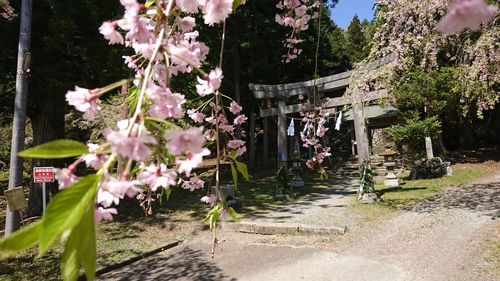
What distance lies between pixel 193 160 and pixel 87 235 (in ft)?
0.68

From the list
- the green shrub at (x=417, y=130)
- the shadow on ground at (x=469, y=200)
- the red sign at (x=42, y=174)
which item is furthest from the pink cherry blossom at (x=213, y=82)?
the green shrub at (x=417, y=130)

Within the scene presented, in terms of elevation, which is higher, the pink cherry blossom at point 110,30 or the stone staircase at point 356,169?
the pink cherry blossom at point 110,30

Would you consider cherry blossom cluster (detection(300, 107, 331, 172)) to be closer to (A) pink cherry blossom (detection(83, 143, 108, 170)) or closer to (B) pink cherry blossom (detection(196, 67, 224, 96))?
(B) pink cherry blossom (detection(196, 67, 224, 96))

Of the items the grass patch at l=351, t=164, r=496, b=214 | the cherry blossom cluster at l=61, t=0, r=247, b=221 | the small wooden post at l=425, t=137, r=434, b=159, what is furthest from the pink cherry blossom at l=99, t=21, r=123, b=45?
the small wooden post at l=425, t=137, r=434, b=159

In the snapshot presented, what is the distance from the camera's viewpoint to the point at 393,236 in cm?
566

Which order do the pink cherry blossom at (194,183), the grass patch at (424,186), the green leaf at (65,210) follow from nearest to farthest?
the green leaf at (65,210) < the pink cherry blossom at (194,183) < the grass patch at (424,186)

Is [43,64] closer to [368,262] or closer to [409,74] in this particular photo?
[368,262]

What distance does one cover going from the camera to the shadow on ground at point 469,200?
7092 millimetres

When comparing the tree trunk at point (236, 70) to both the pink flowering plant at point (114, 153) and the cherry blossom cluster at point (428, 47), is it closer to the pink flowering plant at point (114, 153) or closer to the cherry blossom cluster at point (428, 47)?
the cherry blossom cluster at point (428, 47)

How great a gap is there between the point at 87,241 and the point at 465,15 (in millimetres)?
607

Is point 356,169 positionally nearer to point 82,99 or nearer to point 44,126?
point 44,126

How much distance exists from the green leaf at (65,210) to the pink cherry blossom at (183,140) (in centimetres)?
13

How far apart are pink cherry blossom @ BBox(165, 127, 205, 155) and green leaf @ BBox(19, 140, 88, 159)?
0.38 ft

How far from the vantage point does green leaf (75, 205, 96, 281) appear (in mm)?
507
